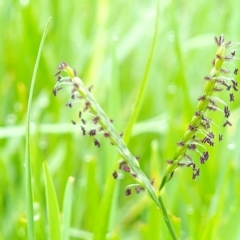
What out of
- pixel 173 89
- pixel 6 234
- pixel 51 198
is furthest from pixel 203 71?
pixel 51 198

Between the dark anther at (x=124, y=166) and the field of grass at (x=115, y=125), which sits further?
the field of grass at (x=115, y=125)

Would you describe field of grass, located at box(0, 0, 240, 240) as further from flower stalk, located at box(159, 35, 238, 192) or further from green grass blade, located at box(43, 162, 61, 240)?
flower stalk, located at box(159, 35, 238, 192)

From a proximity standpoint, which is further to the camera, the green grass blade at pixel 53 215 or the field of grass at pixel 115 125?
the field of grass at pixel 115 125

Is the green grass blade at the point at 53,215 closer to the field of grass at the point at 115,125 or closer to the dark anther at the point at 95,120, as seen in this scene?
the field of grass at the point at 115,125

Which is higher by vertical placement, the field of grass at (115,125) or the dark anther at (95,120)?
the field of grass at (115,125)

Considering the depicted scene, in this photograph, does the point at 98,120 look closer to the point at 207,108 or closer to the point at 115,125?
the point at 207,108

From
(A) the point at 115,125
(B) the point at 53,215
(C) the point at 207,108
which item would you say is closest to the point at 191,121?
(C) the point at 207,108

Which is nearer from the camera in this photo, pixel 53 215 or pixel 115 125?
pixel 53 215

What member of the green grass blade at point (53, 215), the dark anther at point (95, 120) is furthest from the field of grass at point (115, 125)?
the dark anther at point (95, 120)

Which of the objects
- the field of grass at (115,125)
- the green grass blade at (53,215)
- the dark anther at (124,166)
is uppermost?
the field of grass at (115,125)
